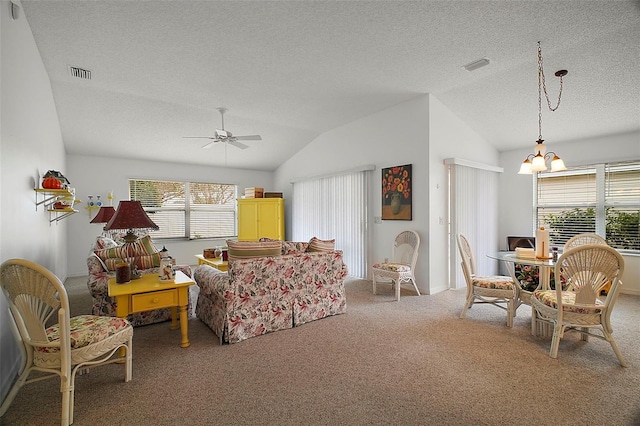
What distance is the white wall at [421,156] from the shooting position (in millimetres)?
4699

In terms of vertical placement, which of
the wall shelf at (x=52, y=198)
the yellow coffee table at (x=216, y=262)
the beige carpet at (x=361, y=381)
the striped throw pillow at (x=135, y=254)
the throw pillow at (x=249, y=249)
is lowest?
the beige carpet at (x=361, y=381)

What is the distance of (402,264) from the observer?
4.79 m

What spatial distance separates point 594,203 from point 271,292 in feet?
17.4

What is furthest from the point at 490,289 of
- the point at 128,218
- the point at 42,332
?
the point at 42,332

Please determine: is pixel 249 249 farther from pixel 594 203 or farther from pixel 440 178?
pixel 594 203

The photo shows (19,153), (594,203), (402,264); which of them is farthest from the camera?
(594,203)

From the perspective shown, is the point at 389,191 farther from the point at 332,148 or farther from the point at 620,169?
the point at 620,169

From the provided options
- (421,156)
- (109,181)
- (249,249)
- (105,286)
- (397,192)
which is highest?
(421,156)

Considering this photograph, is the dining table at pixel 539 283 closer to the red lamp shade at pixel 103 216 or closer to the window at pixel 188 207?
the red lamp shade at pixel 103 216

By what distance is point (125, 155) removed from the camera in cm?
651

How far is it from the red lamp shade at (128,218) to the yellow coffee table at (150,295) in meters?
0.51

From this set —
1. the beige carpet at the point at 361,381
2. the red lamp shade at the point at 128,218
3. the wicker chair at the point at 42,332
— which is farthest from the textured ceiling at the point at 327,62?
the beige carpet at the point at 361,381

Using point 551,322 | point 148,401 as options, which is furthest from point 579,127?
point 148,401

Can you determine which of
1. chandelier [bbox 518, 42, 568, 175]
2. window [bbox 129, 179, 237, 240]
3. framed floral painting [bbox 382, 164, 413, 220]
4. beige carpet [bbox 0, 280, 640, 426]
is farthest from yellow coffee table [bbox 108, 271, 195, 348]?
window [bbox 129, 179, 237, 240]
